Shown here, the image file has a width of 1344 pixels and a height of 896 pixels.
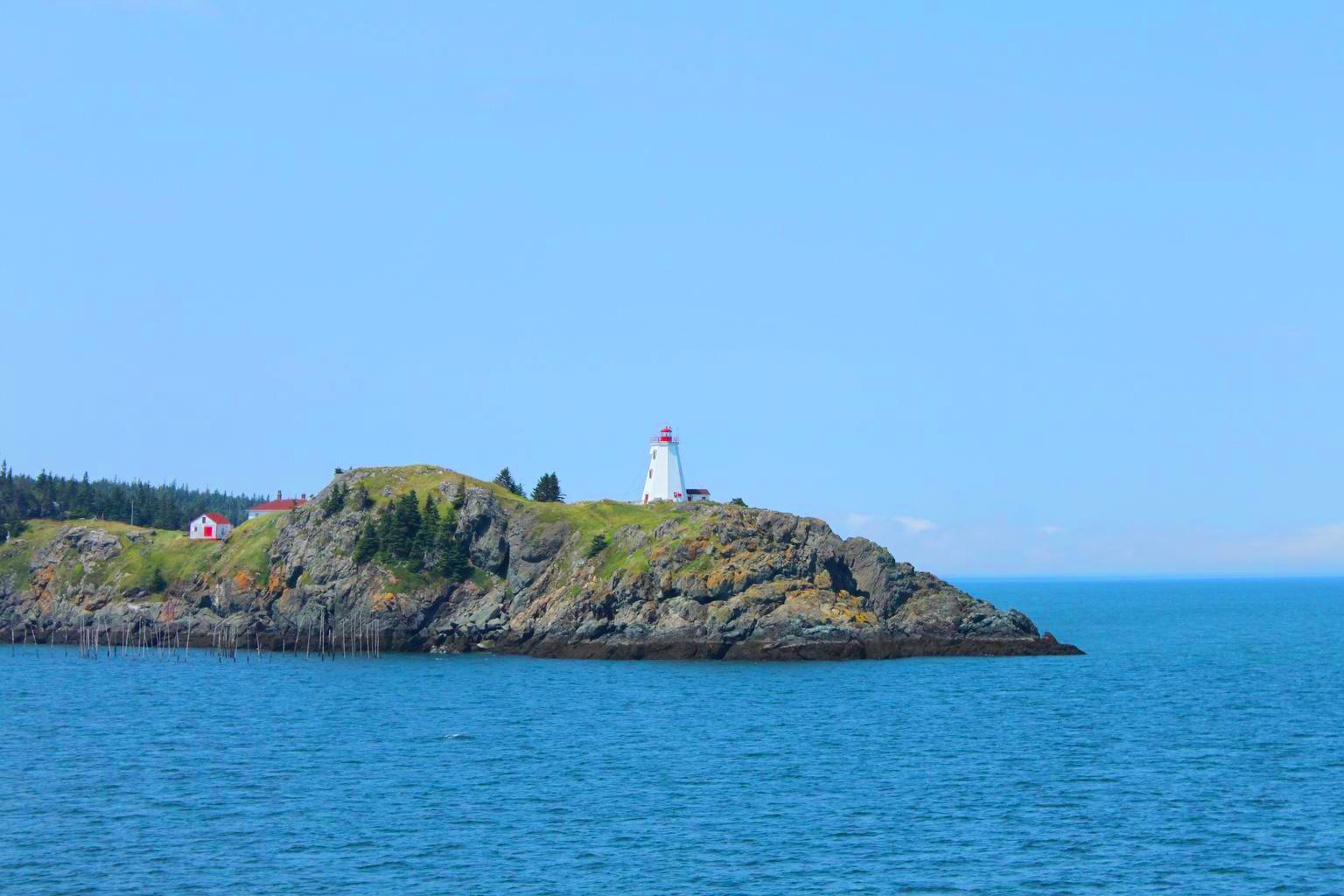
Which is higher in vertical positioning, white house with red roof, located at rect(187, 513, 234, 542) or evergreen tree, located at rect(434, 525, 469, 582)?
white house with red roof, located at rect(187, 513, 234, 542)

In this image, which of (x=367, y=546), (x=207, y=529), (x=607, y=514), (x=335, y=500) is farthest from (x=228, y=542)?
(x=607, y=514)

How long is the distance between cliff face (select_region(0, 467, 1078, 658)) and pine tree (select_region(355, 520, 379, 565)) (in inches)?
33.1

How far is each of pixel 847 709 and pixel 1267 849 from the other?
152 ft

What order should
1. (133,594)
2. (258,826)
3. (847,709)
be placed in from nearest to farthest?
1. (258,826)
2. (847,709)
3. (133,594)

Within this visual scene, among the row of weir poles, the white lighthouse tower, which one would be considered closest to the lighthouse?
the white lighthouse tower

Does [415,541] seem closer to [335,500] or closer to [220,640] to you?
[335,500]

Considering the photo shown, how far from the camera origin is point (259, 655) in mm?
159500

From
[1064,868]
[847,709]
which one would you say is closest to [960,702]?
[847,709]

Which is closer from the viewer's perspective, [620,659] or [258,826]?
[258,826]

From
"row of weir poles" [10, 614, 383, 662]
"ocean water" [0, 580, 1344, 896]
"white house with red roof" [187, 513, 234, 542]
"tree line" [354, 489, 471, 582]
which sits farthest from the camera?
"white house with red roof" [187, 513, 234, 542]

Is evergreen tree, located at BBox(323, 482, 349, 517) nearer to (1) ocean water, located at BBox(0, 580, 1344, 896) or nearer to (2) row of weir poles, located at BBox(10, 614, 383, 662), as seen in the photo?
(2) row of weir poles, located at BBox(10, 614, 383, 662)

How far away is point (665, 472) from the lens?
599 ft

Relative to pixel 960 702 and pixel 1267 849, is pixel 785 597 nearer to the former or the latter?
pixel 960 702

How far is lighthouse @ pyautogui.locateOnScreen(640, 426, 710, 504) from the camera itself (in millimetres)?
182375
